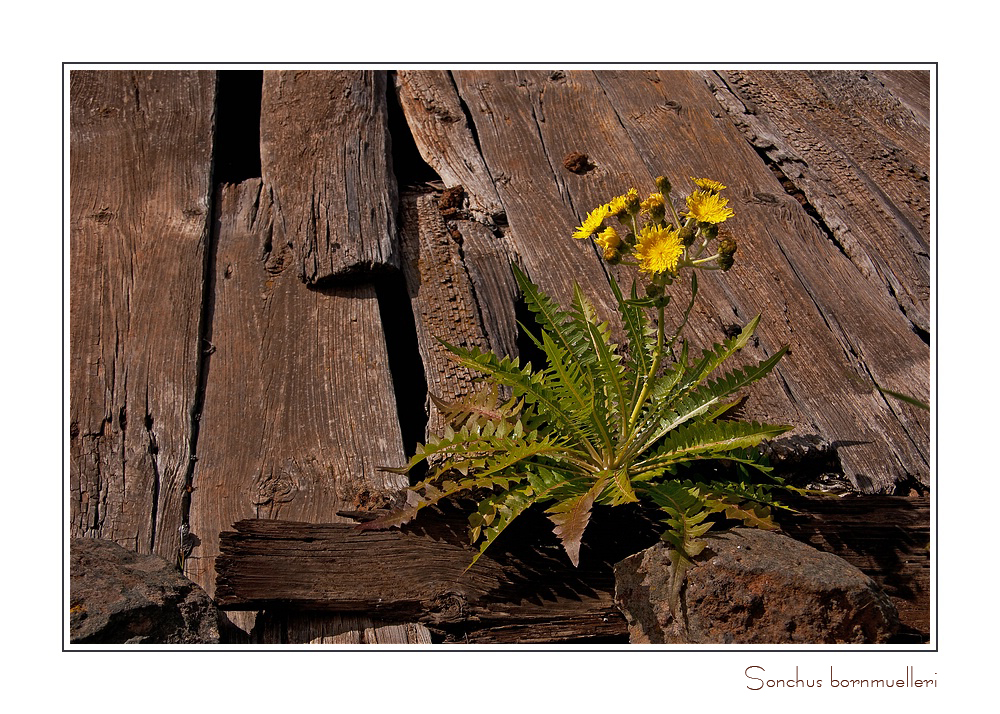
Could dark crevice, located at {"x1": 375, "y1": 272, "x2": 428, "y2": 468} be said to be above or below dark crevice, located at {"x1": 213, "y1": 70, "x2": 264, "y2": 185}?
below


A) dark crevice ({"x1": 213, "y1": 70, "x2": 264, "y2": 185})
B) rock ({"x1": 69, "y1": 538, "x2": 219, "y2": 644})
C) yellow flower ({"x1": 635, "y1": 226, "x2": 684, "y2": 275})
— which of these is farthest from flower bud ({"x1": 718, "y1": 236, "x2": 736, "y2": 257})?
dark crevice ({"x1": 213, "y1": 70, "x2": 264, "y2": 185})

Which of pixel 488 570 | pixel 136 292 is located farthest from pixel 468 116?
pixel 488 570

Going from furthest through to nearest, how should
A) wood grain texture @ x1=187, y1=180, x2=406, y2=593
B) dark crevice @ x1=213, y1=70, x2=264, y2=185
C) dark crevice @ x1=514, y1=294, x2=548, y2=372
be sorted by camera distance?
dark crevice @ x1=213, y1=70, x2=264, y2=185 → dark crevice @ x1=514, y1=294, x2=548, y2=372 → wood grain texture @ x1=187, y1=180, x2=406, y2=593

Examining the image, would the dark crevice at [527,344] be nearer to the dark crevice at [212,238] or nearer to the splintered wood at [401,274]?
the splintered wood at [401,274]

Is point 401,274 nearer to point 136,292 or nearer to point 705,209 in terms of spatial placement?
point 136,292

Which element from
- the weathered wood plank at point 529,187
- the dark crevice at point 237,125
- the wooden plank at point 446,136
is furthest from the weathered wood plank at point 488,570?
the dark crevice at point 237,125

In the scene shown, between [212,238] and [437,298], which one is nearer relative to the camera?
[437,298]

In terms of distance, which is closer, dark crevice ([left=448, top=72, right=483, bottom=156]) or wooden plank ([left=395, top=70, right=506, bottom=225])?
wooden plank ([left=395, top=70, right=506, bottom=225])

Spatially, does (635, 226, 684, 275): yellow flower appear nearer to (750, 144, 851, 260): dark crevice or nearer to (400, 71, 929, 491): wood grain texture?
(400, 71, 929, 491): wood grain texture
